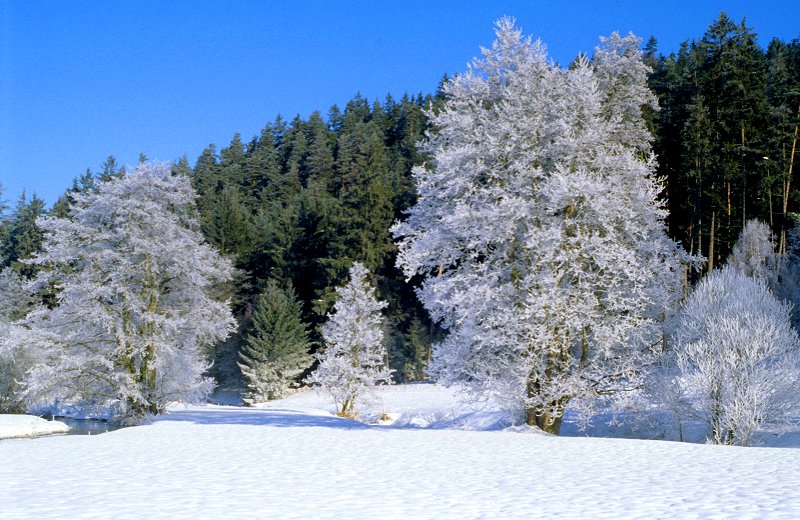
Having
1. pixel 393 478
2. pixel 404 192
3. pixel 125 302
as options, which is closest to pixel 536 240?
pixel 393 478

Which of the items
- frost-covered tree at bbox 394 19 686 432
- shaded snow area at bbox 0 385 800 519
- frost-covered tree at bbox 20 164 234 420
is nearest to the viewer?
shaded snow area at bbox 0 385 800 519

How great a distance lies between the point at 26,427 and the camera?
26781 millimetres

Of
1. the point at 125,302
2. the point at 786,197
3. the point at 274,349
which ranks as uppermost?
the point at 786,197

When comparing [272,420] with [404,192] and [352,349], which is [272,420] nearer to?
[352,349]

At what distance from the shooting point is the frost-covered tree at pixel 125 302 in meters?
22.7

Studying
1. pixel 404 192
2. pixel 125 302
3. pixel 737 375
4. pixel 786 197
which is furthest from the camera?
pixel 404 192

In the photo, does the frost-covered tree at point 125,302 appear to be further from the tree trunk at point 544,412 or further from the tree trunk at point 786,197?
the tree trunk at point 786,197

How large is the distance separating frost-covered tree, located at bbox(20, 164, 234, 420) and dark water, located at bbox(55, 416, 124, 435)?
2445mm

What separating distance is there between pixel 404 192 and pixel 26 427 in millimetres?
36527

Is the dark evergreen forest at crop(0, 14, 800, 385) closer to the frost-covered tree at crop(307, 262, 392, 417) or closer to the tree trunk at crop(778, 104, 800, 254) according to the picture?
the tree trunk at crop(778, 104, 800, 254)

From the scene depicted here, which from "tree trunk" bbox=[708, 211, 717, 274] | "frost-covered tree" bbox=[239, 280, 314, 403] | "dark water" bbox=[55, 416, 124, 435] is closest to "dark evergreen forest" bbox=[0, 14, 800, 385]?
"tree trunk" bbox=[708, 211, 717, 274]

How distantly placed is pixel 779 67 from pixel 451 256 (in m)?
48.9

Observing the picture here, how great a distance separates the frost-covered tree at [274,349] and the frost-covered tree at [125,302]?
21919 mm

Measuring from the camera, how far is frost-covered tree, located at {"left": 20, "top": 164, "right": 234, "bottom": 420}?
22734mm
